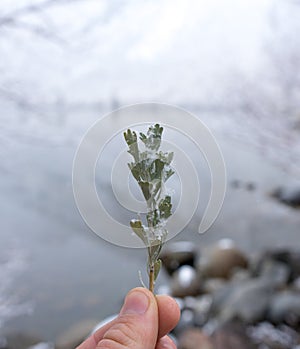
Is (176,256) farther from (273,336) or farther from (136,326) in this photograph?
(136,326)

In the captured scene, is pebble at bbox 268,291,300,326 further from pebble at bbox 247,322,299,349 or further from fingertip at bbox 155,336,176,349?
fingertip at bbox 155,336,176,349

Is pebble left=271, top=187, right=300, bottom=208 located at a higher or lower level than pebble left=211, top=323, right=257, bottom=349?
higher

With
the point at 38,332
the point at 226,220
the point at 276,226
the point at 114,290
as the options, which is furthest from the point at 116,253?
the point at 276,226

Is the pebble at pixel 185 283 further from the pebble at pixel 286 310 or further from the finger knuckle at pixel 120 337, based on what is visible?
the finger knuckle at pixel 120 337

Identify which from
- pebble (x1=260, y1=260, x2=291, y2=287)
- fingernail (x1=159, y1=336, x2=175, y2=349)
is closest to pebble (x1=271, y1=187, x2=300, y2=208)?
pebble (x1=260, y1=260, x2=291, y2=287)

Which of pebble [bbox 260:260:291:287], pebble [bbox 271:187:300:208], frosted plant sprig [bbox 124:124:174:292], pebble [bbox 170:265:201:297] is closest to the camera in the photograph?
frosted plant sprig [bbox 124:124:174:292]

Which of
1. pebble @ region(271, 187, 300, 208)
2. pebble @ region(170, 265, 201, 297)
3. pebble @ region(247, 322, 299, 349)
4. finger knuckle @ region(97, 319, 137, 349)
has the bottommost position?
pebble @ region(247, 322, 299, 349)
